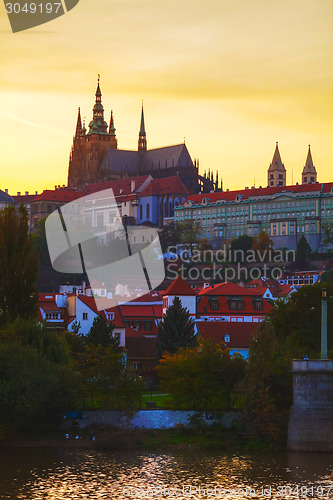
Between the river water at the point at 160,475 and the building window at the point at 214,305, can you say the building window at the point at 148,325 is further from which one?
the river water at the point at 160,475

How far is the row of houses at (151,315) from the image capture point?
80.4 metres

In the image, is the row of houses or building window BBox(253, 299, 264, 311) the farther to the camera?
building window BBox(253, 299, 264, 311)

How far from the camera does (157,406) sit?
5778 centimetres

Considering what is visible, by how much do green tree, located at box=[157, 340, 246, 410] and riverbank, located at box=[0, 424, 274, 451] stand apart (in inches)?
70.3

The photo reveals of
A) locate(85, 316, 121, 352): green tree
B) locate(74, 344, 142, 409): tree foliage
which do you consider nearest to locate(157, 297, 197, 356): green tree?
locate(85, 316, 121, 352): green tree

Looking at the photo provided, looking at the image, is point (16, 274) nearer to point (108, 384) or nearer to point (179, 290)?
point (108, 384)

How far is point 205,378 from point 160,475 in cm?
1063

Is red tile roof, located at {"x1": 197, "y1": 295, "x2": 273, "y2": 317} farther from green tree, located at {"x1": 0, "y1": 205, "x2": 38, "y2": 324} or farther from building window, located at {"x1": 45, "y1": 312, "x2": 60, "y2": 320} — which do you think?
green tree, located at {"x1": 0, "y1": 205, "x2": 38, "y2": 324}

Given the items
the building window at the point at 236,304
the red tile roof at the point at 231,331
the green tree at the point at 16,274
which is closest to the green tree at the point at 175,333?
the red tile roof at the point at 231,331

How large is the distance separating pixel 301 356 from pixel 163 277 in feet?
368

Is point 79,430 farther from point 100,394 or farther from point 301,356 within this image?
point 301,356

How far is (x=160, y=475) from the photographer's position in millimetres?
47188

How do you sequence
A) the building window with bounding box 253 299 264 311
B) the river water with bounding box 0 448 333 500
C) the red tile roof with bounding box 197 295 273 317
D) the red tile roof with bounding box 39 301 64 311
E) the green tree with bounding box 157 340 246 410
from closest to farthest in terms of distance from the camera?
the river water with bounding box 0 448 333 500 < the green tree with bounding box 157 340 246 410 < the red tile roof with bounding box 39 301 64 311 < the red tile roof with bounding box 197 295 273 317 < the building window with bounding box 253 299 264 311

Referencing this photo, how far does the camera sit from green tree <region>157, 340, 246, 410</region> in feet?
184
